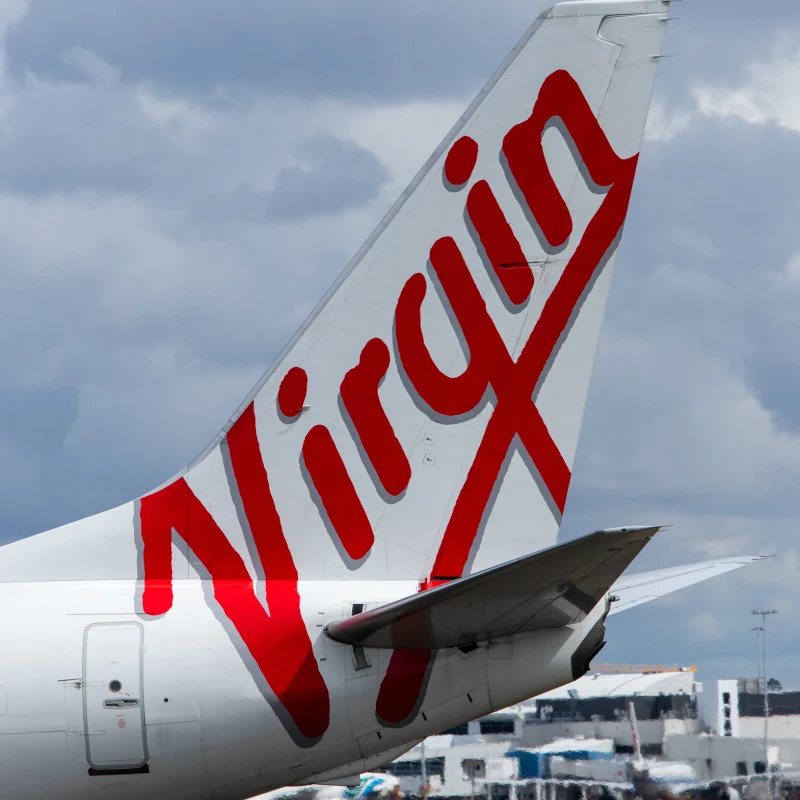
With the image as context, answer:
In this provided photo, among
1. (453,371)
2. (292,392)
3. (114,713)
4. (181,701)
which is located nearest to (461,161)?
(453,371)

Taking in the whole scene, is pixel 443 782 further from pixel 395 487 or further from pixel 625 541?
pixel 625 541

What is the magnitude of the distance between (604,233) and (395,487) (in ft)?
10.5

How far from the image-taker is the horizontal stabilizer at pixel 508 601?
32.1ft

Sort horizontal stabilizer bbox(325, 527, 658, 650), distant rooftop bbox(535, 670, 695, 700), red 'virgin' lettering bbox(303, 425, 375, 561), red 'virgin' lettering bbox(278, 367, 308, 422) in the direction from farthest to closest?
1. distant rooftop bbox(535, 670, 695, 700)
2. red 'virgin' lettering bbox(278, 367, 308, 422)
3. red 'virgin' lettering bbox(303, 425, 375, 561)
4. horizontal stabilizer bbox(325, 527, 658, 650)

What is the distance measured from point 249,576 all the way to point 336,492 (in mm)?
1149

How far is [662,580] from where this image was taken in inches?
533

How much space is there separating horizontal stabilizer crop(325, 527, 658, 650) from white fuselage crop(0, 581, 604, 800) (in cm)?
28

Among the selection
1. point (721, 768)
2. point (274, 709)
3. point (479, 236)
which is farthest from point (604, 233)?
point (721, 768)

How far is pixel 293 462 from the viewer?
42.5 ft

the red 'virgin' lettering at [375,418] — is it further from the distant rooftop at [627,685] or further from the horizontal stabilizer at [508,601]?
the distant rooftop at [627,685]

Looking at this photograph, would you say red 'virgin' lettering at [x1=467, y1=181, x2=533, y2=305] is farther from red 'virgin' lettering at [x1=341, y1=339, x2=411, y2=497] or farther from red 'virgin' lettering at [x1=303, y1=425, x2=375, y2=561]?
red 'virgin' lettering at [x1=303, y1=425, x2=375, y2=561]

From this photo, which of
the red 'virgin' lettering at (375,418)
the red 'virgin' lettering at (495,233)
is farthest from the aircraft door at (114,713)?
the red 'virgin' lettering at (495,233)

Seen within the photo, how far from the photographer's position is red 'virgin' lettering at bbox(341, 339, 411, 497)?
507 inches

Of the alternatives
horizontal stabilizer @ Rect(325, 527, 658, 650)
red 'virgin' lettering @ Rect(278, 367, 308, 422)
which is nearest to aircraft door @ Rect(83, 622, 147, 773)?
horizontal stabilizer @ Rect(325, 527, 658, 650)
